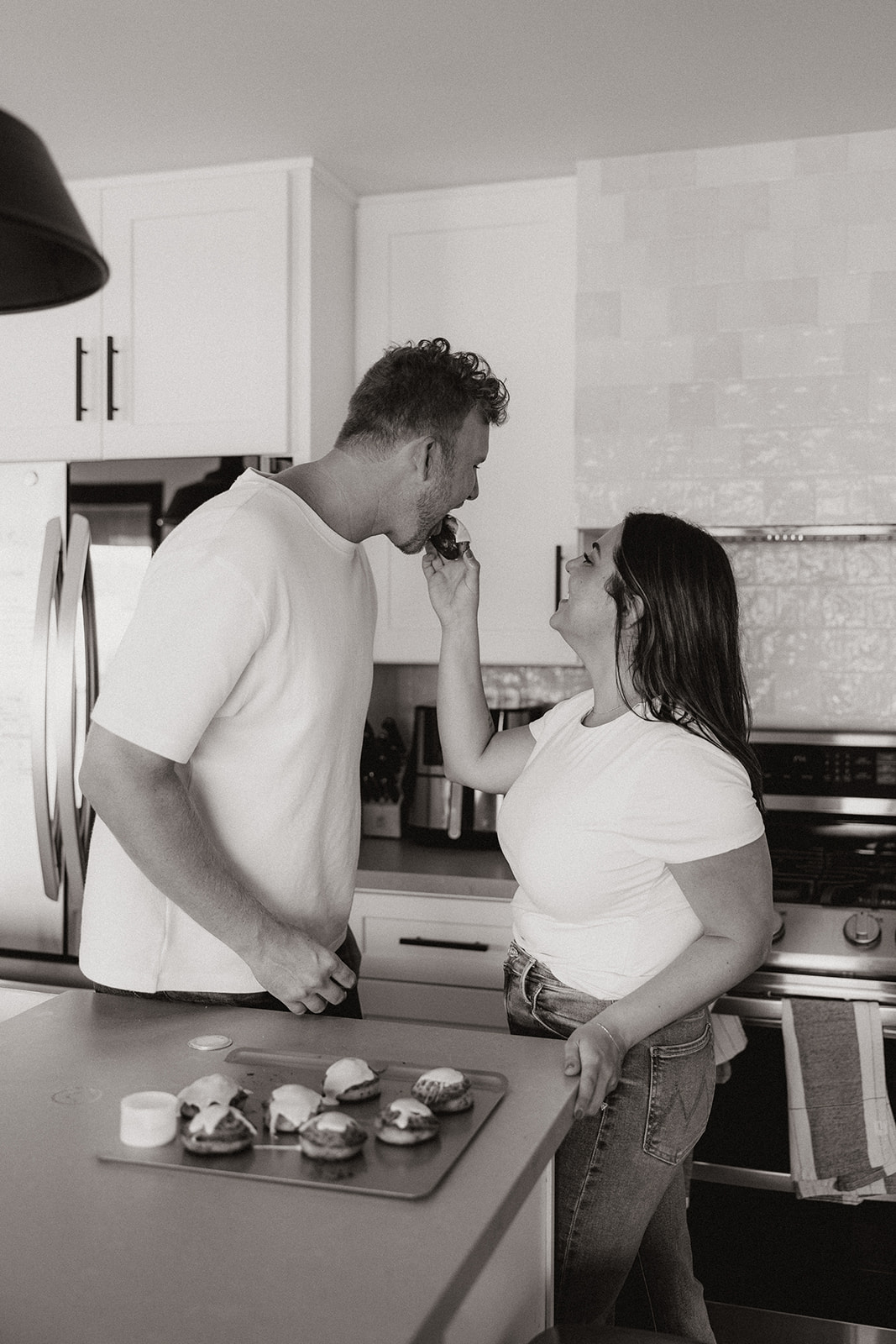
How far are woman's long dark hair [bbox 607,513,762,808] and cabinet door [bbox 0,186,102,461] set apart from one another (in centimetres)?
175

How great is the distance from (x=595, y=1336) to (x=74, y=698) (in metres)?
1.93

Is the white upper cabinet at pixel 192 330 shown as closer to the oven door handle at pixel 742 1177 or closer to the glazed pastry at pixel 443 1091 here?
the oven door handle at pixel 742 1177

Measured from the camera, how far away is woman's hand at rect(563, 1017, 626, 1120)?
49.7 inches

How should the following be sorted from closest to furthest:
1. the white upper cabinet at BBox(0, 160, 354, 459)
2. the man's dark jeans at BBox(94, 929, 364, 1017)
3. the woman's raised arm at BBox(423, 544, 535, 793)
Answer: the man's dark jeans at BBox(94, 929, 364, 1017), the woman's raised arm at BBox(423, 544, 535, 793), the white upper cabinet at BBox(0, 160, 354, 459)

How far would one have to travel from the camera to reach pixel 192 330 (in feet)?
9.46

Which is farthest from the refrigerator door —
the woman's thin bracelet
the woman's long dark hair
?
the woman's thin bracelet

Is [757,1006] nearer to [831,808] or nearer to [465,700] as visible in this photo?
[831,808]

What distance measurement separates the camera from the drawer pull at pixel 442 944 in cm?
260

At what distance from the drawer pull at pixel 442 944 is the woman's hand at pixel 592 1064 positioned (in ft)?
4.13

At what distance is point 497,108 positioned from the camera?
2.52 m

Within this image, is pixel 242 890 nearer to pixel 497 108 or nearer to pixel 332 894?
pixel 332 894

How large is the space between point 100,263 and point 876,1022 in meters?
1.89

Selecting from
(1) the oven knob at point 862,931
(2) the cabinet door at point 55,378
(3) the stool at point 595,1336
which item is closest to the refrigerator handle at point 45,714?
(2) the cabinet door at point 55,378

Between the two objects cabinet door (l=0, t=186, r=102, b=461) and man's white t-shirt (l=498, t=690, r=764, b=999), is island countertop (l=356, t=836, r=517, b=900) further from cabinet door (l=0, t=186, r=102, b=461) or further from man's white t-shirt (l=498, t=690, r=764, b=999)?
cabinet door (l=0, t=186, r=102, b=461)
